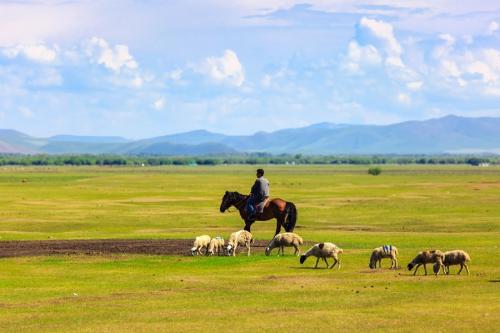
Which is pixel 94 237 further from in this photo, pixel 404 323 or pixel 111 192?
pixel 111 192

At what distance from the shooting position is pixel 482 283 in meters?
29.7

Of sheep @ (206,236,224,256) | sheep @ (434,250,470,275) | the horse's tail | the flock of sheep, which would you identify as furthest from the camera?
the horse's tail

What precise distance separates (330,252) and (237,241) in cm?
590

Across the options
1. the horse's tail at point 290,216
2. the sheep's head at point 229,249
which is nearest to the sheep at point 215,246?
the sheep's head at point 229,249

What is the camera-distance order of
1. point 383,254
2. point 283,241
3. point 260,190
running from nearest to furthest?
point 383,254 → point 283,241 → point 260,190

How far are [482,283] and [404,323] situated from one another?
7259 mm

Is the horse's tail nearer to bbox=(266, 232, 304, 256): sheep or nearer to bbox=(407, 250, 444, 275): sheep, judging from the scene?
bbox=(266, 232, 304, 256): sheep

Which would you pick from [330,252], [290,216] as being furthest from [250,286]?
[290,216]

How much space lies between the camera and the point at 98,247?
1636 inches

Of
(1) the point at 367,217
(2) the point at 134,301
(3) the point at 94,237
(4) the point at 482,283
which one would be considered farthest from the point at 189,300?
(1) the point at 367,217

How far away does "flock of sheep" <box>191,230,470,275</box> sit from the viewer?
105 feet

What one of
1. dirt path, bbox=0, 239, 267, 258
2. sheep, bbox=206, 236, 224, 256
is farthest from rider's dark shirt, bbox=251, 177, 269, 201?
sheep, bbox=206, 236, 224, 256

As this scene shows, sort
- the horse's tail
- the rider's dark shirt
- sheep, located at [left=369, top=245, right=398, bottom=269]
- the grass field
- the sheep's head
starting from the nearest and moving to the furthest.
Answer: the grass field, sheep, located at [left=369, top=245, right=398, bottom=269], the sheep's head, the horse's tail, the rider's dark shirt

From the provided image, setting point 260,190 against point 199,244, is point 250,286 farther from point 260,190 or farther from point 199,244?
point 260,190
